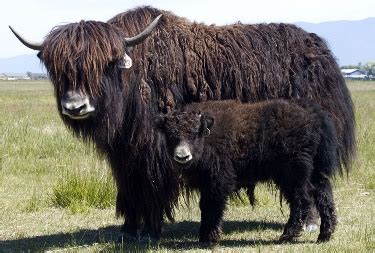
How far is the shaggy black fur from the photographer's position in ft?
17.8

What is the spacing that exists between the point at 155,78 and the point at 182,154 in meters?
1.00

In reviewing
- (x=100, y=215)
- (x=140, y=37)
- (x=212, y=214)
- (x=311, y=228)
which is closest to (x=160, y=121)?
(x=140, y=37)

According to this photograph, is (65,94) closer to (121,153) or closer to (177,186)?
(121,153)

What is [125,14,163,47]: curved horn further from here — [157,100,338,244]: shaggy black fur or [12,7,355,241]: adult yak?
[157,100,338,244]: shaggy black fur

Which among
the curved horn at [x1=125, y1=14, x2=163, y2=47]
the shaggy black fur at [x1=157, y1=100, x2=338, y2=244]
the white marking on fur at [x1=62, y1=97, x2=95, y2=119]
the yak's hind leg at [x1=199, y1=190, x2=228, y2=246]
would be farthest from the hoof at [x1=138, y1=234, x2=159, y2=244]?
the curved horn at [x1=125, y1=14, x2=163, y2=47]

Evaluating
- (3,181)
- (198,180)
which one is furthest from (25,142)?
(198,180)

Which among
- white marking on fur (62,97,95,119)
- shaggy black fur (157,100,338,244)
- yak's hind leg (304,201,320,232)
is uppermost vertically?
white marking on fur (62,97,95,119)

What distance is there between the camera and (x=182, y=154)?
509 cm

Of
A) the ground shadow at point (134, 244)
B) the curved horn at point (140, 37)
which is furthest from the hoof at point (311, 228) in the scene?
the curved horn at point (140, 37)

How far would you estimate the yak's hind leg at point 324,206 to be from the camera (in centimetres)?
555

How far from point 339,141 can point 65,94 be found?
2819 millimetres

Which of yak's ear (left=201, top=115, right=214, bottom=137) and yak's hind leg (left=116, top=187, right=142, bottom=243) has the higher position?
yak's ear (left=201, top=115, right=214, bottom=137)

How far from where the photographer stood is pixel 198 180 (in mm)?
5555

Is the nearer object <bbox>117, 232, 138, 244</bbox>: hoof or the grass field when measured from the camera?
the grass field
